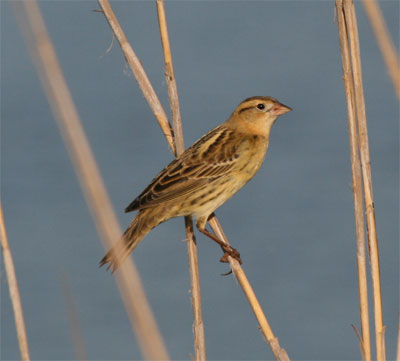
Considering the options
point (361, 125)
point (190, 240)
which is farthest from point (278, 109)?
point (361, 125)

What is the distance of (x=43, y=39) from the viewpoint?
7.98 feet

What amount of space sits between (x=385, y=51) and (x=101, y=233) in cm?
147

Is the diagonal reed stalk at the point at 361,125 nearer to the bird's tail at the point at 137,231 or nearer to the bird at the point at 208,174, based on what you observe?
the bird at the point at 208,174

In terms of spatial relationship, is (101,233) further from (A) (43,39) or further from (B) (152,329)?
(A) (43,39)

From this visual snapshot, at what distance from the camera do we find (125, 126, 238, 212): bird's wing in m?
4.46

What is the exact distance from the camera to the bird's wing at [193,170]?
4.46 metres

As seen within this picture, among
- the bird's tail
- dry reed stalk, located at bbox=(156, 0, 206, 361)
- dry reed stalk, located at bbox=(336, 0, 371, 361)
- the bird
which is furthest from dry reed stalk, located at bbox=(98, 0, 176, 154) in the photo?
dry reed stalk, located at bbox=(336, 0, 371, 361)

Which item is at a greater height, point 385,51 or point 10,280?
point 385,51

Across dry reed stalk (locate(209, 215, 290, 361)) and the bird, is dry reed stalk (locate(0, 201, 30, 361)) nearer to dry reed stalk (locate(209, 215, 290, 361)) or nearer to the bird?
dry reed stalk (locate(209, 215, 290, 361))

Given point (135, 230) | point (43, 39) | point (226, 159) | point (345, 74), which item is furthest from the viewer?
point (226, 159)

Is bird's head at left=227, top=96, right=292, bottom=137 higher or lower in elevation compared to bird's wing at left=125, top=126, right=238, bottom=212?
higher

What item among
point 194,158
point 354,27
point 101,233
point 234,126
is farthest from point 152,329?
point 234,126

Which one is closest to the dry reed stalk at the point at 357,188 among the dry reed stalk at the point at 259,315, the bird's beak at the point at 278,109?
the dry reed stalk at the point at 259,315

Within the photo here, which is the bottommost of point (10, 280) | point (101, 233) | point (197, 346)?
point (197, 346)
